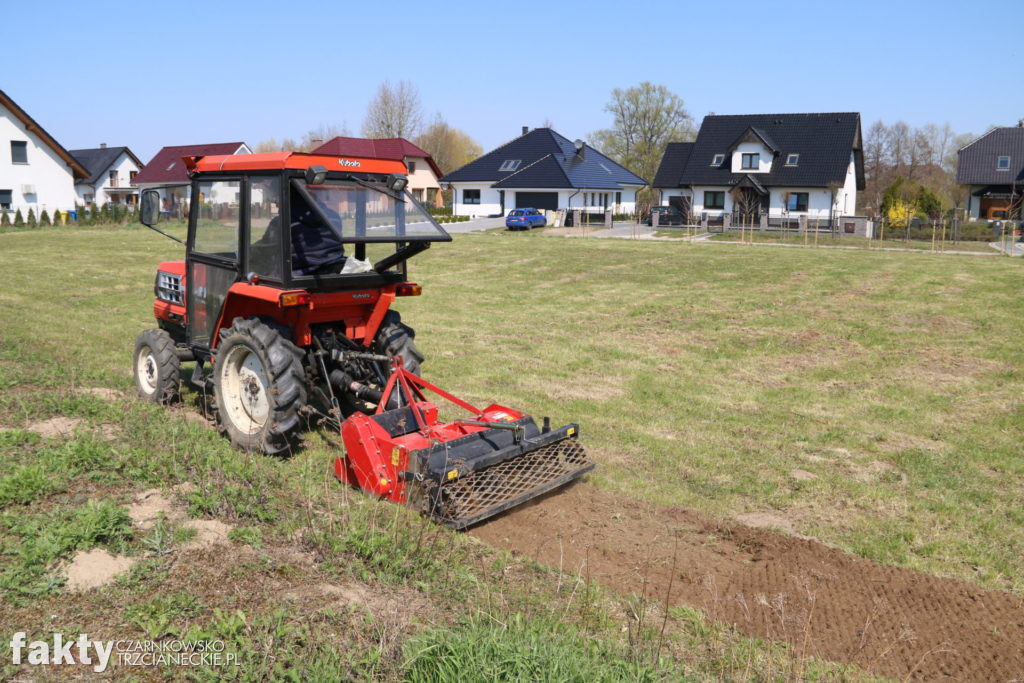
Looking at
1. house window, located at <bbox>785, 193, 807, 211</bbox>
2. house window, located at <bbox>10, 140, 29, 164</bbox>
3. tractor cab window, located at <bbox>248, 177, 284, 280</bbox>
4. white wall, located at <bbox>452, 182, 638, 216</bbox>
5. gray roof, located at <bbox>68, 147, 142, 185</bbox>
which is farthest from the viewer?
gray roof, located at <bbox>68, 147, 142, 185</bbox>

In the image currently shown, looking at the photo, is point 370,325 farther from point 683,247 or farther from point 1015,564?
point 683,247

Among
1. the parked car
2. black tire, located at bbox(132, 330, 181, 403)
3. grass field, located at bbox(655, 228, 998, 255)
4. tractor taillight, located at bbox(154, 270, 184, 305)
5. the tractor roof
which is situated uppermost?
the parked car

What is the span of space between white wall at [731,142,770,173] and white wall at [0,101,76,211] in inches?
1435

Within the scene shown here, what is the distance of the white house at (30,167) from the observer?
133ft

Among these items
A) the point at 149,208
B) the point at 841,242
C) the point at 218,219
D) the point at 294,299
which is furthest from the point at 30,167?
the point at 294,299

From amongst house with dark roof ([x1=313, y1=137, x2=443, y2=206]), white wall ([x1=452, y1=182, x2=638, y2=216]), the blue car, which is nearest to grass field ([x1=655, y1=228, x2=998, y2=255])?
the blue car

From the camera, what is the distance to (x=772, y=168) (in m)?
46.6

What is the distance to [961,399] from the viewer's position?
9.90m

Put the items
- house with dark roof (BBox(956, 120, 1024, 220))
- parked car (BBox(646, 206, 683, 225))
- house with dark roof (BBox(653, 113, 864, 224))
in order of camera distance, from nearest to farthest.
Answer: parked car (BBox(646, 206, 683, 225)) < house with dark roof (BBox(653, 113, 864, 224)) < house with dark roof (BBox(956, 120, 1024, 220))

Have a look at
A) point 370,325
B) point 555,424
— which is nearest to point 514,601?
point 370,325

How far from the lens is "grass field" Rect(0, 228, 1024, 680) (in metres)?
3.91

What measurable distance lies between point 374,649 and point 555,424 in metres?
4.90

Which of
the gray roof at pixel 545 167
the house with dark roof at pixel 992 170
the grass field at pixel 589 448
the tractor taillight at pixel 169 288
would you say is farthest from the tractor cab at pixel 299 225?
the house with dark roof at pixel 992 170

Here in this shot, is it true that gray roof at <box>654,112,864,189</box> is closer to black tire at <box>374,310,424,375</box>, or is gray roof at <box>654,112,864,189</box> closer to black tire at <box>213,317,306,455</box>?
black tire at <box>374,310,424,375</box>
